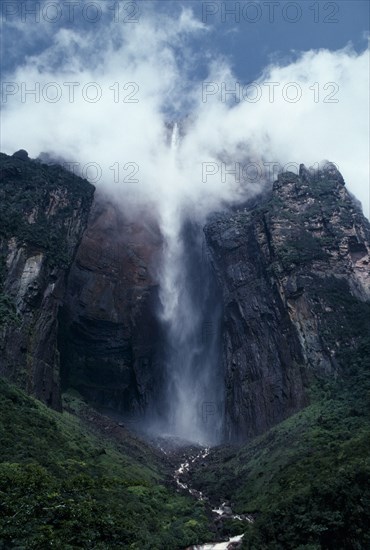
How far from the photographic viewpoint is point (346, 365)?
6016cm

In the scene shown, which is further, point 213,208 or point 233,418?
point 213,208

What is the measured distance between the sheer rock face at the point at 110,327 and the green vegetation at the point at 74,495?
902 inches

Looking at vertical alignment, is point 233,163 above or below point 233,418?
above

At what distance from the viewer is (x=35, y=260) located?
66.0m

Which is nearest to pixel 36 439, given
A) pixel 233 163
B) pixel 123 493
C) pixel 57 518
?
pixel 123 493

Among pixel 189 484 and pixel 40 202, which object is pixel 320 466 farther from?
pixel 40 202

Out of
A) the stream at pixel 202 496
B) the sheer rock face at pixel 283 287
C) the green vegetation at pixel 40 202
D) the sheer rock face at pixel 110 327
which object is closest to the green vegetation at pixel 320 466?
the stream at pixel 202 496

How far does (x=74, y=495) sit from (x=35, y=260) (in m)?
42.8

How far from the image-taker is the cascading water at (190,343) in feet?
246

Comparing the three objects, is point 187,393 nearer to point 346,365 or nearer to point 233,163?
point 346,365

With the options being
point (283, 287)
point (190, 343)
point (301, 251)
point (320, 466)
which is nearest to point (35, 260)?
point (190, 343)

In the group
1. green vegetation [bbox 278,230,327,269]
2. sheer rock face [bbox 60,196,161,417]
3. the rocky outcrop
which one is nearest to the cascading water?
sheer rock face [bbox 60,196,161,417]

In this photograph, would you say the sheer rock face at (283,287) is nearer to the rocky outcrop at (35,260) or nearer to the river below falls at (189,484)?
the river below falls at (189,484)

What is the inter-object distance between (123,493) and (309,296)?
137ft
